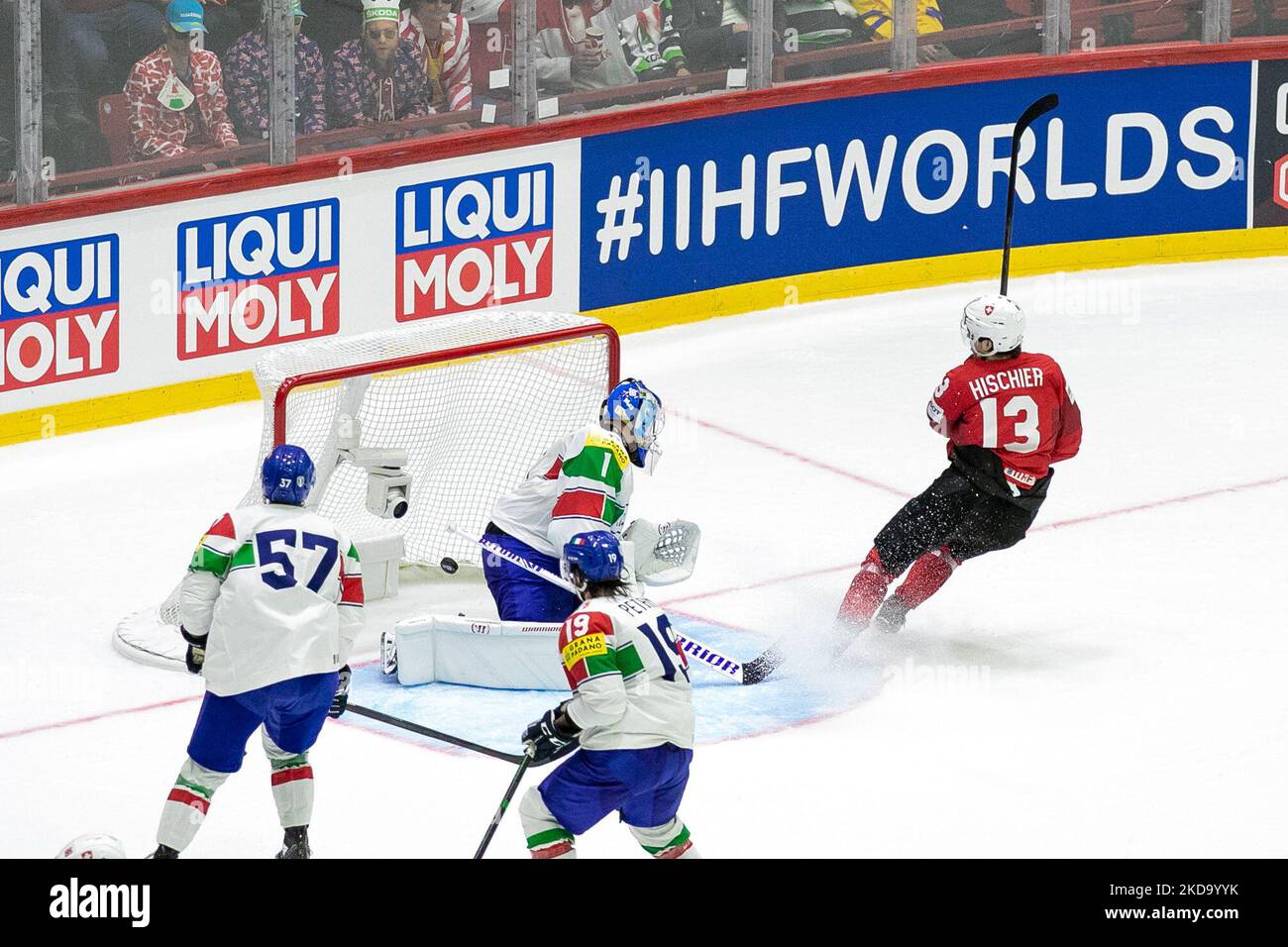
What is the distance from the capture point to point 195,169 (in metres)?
9.62

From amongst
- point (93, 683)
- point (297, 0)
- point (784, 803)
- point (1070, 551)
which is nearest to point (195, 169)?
point (297, 0)

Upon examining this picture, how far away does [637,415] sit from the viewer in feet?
22.3

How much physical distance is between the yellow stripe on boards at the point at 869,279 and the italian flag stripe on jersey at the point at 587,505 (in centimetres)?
345

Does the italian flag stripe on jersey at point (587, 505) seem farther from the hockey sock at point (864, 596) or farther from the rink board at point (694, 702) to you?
the hockey sock at point (864, 596)

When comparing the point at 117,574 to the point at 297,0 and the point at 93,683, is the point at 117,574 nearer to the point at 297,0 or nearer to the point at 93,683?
the point at 93,683

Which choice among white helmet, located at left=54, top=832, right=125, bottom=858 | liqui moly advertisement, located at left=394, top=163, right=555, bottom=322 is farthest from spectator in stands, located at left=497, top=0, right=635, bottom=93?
white helmet, located at left=54, top=832, right=125, bottom=858

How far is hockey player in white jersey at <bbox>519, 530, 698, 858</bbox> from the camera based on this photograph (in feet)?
16.9

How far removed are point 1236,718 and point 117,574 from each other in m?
3.79

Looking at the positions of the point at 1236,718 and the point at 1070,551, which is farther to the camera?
the point at 1070,551

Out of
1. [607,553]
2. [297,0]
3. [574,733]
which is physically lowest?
[574,733]

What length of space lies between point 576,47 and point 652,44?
419 mm

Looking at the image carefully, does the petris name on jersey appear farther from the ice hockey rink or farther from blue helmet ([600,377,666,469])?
blue helmet ([600,377,666,469])

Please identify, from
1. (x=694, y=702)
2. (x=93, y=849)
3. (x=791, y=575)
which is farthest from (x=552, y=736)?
(x=791, y=575)
